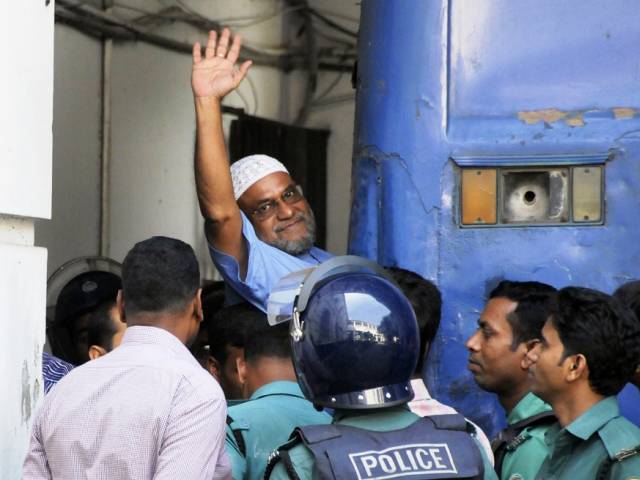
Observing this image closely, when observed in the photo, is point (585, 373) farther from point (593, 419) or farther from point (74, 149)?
point (74, 149)

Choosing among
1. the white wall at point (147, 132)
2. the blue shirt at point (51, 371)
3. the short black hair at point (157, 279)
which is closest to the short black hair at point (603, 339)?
the short black hair at point (157, 279)

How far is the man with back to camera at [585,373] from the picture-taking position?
2.97m

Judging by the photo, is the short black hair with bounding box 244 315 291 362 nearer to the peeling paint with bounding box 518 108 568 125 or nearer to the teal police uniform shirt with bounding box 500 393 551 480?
the teal police uniform shirt with bounding box 500 393 551 480

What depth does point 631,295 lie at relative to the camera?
3559 mm

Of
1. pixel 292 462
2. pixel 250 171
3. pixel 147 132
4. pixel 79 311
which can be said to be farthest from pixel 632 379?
pixel 147 132

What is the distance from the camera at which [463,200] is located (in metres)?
4.02

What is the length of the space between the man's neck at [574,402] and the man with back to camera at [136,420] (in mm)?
813

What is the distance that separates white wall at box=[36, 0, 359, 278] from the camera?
21.2 ft

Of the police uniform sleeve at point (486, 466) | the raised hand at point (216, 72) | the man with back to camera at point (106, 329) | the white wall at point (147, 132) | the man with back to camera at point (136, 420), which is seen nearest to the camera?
the police uniform sleeve at point (486, 466)

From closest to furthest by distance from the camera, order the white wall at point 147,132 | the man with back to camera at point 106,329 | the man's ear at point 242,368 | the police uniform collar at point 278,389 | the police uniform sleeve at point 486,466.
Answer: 1. the police uniform sleeve at point 486,466
2. the police uniform collar at point 278,389
3. the man's ear at point 242,368
4. the man with back to camera at point 106,329
5. the white wall at point 147,132

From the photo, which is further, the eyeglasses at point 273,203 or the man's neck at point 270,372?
the eyeglasses at point 273,203

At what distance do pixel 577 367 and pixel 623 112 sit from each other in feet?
4.08

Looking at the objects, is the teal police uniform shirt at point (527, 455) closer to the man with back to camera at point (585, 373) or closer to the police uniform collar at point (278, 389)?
the man with back to camera at point (585, 373)

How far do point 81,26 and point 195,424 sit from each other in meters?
4.11
